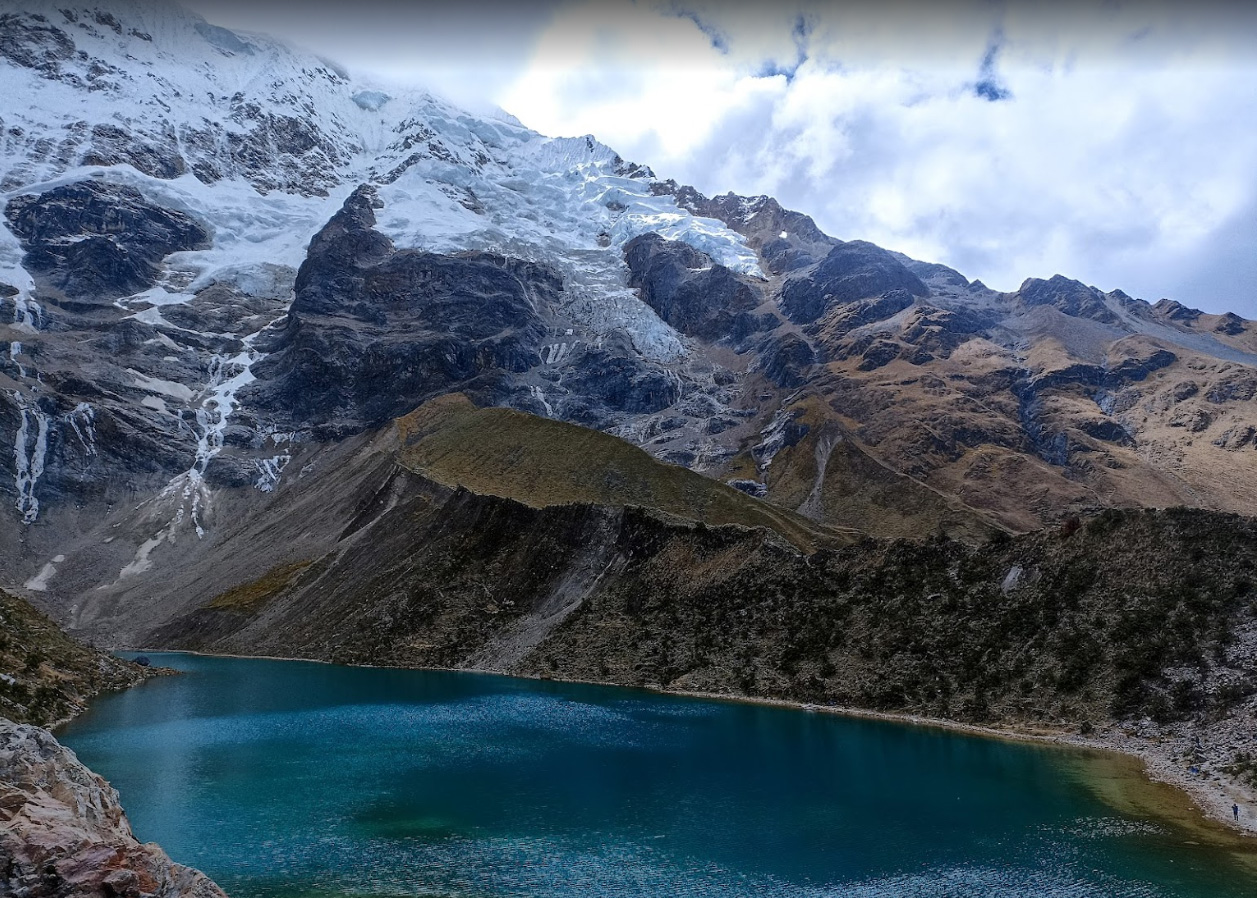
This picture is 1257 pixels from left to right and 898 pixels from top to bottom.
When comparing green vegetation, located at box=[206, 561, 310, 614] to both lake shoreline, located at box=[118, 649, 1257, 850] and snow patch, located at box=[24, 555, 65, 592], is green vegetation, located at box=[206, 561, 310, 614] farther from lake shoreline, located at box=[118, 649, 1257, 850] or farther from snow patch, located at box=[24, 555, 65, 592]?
lake shoreline, located at box=[118, 649, 1257, 850]

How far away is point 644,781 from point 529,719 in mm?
24607

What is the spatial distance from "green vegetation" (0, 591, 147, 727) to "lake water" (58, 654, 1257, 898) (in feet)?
9.60

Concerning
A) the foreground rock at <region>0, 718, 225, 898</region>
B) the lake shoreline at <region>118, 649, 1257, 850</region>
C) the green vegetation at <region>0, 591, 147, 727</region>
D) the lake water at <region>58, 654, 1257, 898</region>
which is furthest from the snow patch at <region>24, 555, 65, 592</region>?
the foreground rock at <region>0, 718, 225, 898</region>

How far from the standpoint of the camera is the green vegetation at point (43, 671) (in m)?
73.3

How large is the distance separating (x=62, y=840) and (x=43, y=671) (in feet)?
223

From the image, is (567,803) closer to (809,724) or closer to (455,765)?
(455,765)

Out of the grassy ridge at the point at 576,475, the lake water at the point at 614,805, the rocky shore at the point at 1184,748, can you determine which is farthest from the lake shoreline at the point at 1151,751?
the grassy ridge at the point at 576,475

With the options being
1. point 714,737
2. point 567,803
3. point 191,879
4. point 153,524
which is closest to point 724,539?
point 714,737

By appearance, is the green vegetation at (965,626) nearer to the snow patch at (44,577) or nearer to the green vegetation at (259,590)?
the green vegetation at (259,590)

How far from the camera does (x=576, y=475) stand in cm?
16438

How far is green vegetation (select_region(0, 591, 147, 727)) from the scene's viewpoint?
241 feet

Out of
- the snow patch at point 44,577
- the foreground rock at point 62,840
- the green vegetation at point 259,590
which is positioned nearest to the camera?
the foreground rock at point 62,840

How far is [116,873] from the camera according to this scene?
24688 mm

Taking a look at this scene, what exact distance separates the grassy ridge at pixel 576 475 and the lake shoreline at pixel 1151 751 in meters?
57.2
